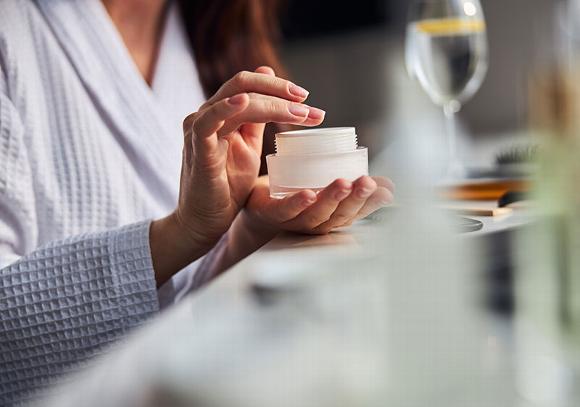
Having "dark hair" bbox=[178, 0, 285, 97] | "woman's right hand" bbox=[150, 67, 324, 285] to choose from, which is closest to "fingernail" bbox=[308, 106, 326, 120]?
"woman's right hand" bbox=[150, 67, 324, 285]

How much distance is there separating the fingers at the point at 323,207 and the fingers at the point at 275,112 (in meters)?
0.06

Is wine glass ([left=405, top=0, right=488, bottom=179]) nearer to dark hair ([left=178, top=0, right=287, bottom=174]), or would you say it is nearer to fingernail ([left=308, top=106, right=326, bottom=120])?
dark hair ([left=178, top=0, right=287, bottom=174])

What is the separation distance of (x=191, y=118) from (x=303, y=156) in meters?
0.09

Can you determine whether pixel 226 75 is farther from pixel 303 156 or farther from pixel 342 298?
pixel 342 298

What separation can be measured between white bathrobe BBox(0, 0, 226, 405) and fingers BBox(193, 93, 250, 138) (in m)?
0.14

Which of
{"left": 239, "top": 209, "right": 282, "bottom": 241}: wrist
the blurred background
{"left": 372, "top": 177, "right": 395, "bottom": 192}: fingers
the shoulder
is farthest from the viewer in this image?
the blurred background

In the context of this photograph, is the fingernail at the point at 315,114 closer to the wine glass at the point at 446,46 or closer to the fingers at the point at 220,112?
the fingers at the point at 220,112

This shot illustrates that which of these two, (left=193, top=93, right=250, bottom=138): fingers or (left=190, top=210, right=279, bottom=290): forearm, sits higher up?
(left=193, top=93, right=250, bottom=138): fingers

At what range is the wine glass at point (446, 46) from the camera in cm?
89

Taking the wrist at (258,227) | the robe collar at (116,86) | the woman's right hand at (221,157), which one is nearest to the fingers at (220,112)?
the woman's right hand at (221,157)

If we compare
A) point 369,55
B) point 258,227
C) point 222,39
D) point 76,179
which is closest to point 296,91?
point 258,227

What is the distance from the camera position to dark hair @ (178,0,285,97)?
1064mm

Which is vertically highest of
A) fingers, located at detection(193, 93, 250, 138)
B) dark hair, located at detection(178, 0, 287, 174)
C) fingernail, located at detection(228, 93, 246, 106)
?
dark hair, located at detection(178, 0, 287, 174)

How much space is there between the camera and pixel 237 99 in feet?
1.74
